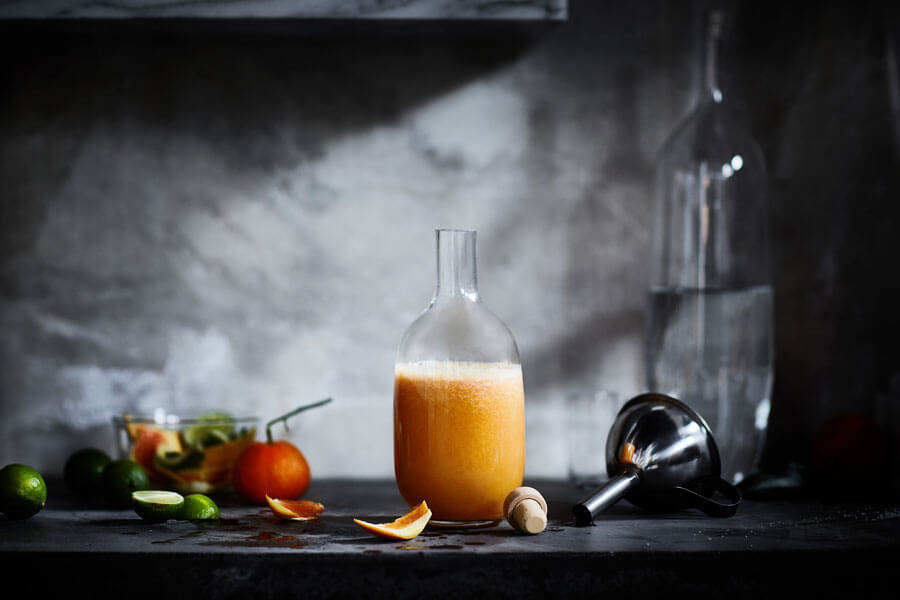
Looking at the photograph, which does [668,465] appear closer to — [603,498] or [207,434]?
[603,498]

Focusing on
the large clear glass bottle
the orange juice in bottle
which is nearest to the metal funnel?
the orange juice in bottle

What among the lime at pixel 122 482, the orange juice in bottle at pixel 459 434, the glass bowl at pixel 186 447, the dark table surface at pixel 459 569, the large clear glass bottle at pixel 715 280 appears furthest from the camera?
the large clear glass bottle at pixel 715 280

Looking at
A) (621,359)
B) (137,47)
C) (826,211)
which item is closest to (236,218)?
(137,47)

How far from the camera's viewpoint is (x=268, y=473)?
1.26 meters

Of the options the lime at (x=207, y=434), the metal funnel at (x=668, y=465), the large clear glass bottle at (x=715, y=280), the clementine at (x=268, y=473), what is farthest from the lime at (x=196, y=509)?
the large clear glass bottle at (x=715, y=280)

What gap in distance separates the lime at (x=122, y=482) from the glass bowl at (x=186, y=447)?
0.09m

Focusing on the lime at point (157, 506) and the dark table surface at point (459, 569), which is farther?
the lime at point (157, 506)

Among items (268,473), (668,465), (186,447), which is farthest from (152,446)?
(668,465)

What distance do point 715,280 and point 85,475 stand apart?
3.57 ft

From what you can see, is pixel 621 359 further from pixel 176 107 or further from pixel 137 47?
pixel 137 47

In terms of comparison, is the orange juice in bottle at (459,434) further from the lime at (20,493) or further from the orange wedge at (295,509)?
the lime at (20,493)

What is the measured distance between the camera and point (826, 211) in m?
1.60

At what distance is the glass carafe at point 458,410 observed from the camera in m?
1.08

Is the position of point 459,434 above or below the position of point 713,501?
above
